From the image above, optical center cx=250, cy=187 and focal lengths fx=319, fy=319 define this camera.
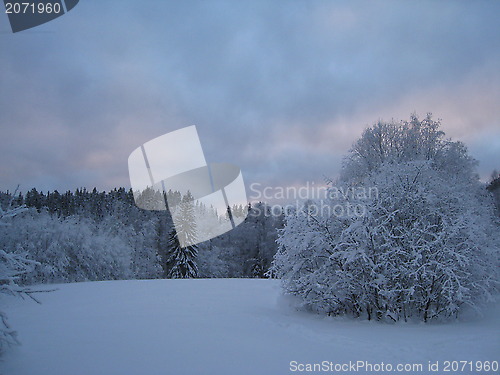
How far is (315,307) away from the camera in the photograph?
9883 mm

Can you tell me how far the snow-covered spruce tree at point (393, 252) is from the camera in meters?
8.72

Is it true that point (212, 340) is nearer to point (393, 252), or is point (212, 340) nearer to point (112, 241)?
point (393, 252)

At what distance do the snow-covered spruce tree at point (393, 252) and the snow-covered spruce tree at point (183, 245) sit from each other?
24.7 meters

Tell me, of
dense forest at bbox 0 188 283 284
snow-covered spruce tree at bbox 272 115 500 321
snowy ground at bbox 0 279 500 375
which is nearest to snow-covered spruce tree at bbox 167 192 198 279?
dense forest at bbox 0 188 283 284

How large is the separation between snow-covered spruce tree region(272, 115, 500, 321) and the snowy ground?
0.69 meters

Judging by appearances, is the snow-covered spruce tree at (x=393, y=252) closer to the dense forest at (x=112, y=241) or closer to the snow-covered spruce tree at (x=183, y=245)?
the dense forest at (x=112, y=241)

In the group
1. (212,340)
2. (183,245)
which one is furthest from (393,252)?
(183,245)

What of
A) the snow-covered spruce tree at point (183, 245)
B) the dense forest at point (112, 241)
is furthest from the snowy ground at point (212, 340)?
the snow-covered spruce tree at point (183, 245)

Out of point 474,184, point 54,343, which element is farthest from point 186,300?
point 474,184

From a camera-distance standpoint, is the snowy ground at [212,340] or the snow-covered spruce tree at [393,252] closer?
the snowy ground at [212,340]

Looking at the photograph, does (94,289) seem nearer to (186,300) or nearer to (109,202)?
(186,300)

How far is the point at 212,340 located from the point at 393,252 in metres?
5.56

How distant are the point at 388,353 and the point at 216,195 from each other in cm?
1498

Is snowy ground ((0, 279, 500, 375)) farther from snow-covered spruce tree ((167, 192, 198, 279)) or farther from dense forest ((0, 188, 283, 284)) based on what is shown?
snow-covered spruce tree ((167, 192, 198, 279))
